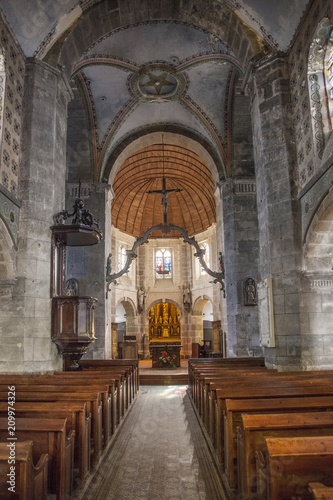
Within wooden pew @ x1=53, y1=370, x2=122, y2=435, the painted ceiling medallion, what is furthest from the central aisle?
the painted ceiling medallion

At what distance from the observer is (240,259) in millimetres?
14305

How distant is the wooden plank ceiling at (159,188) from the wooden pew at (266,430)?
16.1 metres

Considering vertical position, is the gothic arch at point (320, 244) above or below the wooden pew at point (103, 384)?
above

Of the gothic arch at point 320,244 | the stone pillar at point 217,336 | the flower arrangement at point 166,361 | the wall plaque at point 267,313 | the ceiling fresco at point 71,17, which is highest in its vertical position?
the ceiling fresco at point 71,17

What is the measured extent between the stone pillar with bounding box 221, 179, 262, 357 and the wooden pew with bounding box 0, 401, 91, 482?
397 inches

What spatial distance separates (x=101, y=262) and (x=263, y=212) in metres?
7.60

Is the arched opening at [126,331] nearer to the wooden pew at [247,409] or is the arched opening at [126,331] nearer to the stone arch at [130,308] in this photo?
the stone arch at [130,308]

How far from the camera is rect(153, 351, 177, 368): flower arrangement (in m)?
16.0

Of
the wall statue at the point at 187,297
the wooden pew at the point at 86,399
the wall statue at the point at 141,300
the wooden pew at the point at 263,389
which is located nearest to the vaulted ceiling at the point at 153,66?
the wall statue at the point at 187,297

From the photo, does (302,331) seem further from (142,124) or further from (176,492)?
(142,124)

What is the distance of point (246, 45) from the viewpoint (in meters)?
9.55

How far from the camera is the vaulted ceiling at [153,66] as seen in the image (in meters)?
8.81

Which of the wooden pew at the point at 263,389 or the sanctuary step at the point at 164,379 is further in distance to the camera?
the sanctuary step at the point at 164,379

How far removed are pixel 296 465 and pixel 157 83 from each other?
42.9 ft
